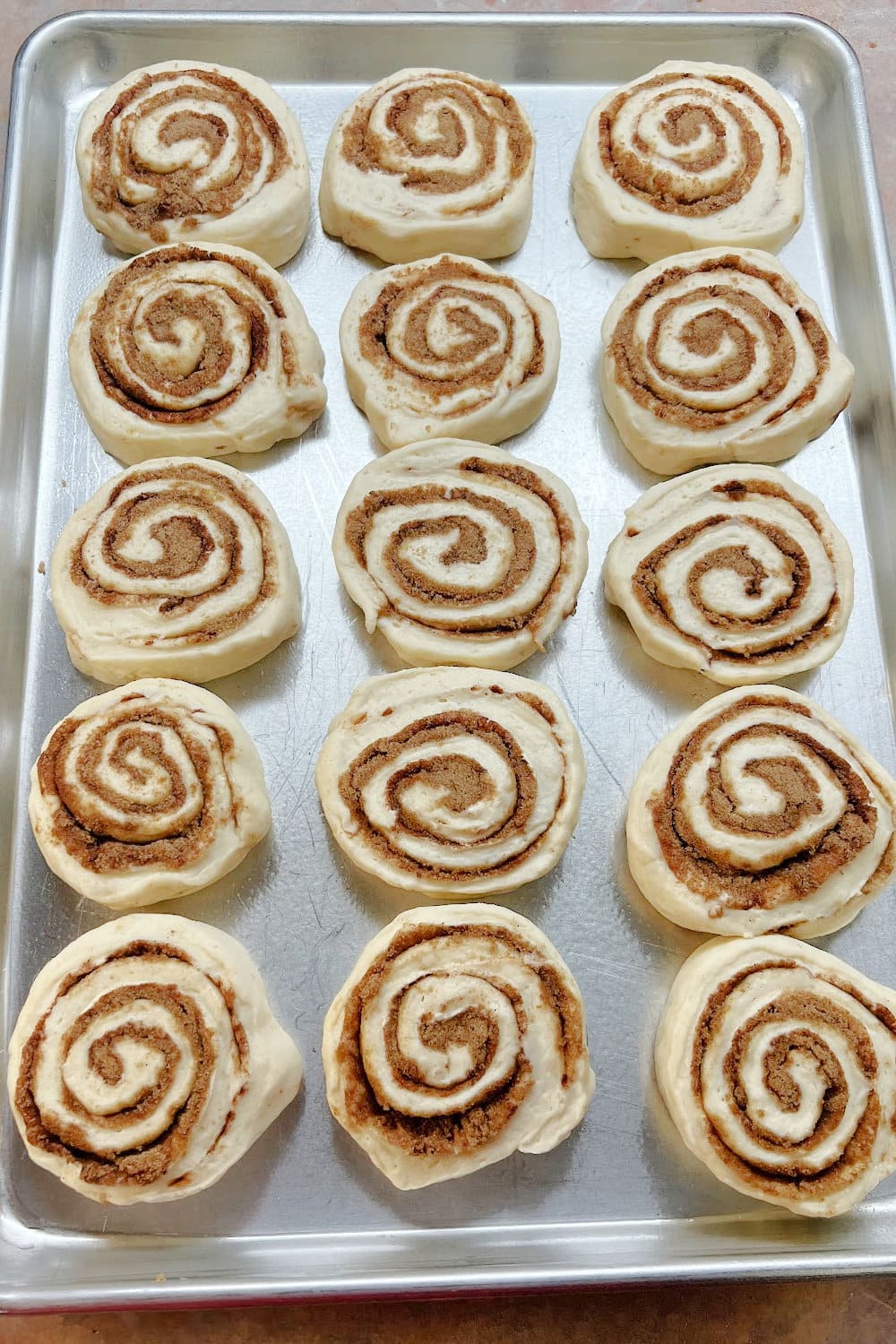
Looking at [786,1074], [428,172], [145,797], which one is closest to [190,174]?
[428,172]

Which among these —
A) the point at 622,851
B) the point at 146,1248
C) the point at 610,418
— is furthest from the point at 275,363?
the point at 146,1248

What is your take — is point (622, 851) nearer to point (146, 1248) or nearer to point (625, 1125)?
point (625, 1125)

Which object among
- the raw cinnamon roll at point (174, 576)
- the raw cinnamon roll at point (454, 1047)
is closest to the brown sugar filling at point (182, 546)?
the raw cinnamon roll at point (174, 576)

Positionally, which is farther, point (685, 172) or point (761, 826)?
point (685, 172)

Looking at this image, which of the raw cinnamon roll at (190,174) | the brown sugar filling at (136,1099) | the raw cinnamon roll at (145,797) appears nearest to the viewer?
the brown sugar filling at (136,1099)

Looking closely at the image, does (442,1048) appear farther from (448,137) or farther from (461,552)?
(448,137)

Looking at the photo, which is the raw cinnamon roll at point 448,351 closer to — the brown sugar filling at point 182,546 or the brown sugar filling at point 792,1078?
the brown sugar filling at point 182,546
